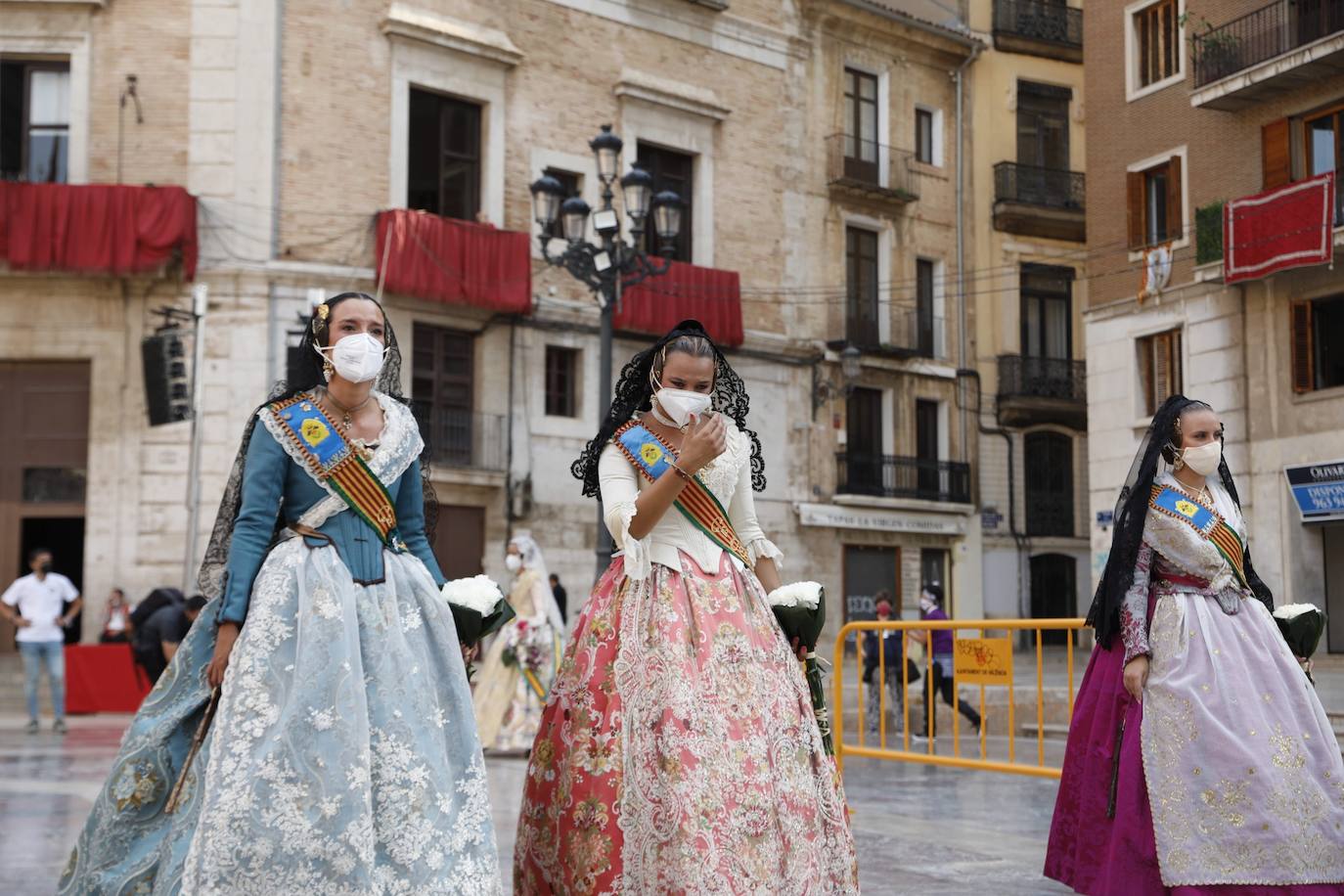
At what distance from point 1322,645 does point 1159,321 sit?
17.5ft

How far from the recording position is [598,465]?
527cm

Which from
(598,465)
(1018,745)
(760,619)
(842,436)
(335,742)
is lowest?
(1018,745)

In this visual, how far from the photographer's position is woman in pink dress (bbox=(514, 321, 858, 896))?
14.9 feet

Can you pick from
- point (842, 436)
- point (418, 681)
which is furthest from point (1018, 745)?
point (842, 436)

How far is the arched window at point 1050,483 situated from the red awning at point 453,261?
518 inches

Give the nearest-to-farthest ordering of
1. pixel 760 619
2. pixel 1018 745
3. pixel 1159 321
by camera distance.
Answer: pixel 760 619, pixel 1018 745, pixel 1159 321

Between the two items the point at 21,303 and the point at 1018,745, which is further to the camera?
the point at 21,303

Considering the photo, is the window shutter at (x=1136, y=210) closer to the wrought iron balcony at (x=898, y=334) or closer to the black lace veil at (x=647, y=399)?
the wrought iron balcony at (x=898, y=334)

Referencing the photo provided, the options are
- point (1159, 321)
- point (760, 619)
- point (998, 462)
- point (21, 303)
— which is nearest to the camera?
point (760, 619)

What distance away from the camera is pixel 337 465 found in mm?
4691

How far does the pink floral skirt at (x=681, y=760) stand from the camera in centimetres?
453

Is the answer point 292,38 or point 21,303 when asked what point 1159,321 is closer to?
point 292,38

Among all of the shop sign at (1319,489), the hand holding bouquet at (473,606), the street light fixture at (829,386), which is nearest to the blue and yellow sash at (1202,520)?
the hand holding bouquet at (473,606)

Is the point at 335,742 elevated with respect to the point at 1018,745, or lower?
elevated
